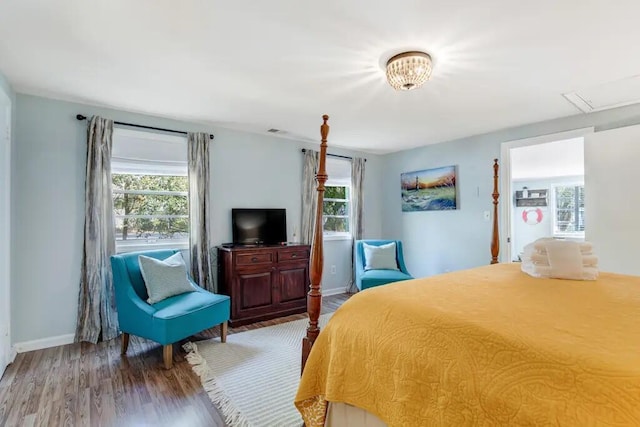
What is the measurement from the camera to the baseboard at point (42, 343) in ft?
9.17

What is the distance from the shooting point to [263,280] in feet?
12.1

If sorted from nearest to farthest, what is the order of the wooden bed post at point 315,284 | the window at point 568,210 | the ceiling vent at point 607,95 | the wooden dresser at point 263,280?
the wooden bed post at point 315,284 → the ceiling vent at point 607,95 → the wooden dresser at point 263,280 → the window at point 568,210

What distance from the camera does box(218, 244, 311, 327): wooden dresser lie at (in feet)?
11.5

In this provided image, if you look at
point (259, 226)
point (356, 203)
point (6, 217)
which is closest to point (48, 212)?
point (6, 217)

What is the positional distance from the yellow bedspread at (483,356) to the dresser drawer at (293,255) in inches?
91.1

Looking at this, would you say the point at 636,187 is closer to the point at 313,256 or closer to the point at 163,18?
the point at 313,256

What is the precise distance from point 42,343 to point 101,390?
1267 millimetres

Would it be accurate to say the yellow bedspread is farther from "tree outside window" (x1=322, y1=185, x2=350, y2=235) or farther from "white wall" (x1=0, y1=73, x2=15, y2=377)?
"tree outside window" (x1=322, y1=185, x2=350, y2=235)

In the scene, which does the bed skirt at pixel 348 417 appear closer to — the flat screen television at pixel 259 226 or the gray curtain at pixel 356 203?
the flat screen television at pixel 259 226

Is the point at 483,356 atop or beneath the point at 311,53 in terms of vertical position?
beneath

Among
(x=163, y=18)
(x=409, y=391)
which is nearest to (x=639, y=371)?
(x=409, y=391)

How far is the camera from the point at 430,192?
4773 mm

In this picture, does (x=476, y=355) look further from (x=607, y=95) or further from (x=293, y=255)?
(x=607, y=95)

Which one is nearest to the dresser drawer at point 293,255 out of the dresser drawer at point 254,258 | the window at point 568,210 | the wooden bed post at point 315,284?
the dresser drawer at point 254,258
